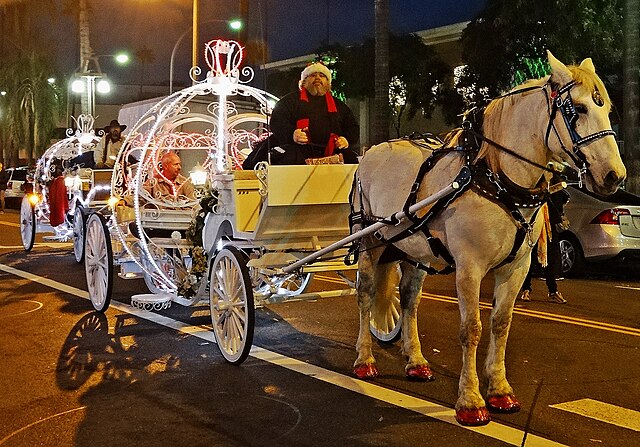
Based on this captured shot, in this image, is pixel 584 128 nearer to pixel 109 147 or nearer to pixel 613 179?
pixel 613 179

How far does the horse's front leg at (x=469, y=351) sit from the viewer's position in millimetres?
5559

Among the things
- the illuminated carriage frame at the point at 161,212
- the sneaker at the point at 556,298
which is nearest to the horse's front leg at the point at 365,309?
the illuminated carriage frame at the point at 161,212

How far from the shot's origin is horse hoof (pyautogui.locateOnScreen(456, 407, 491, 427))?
5.54 meters

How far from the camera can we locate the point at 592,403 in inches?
240

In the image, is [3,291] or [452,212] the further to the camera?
[3,291]

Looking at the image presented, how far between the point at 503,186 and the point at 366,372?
2105 millimetres

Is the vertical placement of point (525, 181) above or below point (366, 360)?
above

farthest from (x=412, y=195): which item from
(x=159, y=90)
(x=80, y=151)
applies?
(x=159, y=90)

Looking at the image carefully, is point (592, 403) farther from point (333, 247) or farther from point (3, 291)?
point (3, 291)

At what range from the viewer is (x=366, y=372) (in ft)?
22.3

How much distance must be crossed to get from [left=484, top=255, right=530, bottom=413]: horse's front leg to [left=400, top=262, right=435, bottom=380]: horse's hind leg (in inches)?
32.3

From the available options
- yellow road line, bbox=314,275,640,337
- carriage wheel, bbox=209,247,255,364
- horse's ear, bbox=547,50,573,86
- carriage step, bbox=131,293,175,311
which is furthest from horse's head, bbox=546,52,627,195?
carriage step, bbox=131,293,175,311

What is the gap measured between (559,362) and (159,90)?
64.8 m

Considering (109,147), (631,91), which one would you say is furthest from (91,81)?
(631,91)
